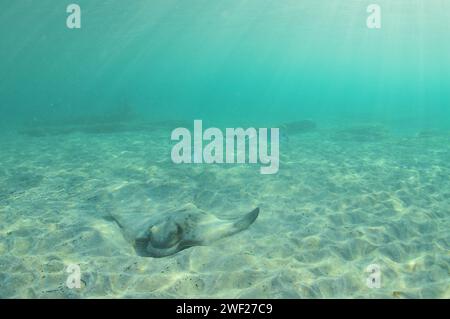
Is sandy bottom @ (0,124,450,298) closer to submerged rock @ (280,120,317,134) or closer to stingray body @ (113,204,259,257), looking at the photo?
stingray body @ (113,204,259,257)

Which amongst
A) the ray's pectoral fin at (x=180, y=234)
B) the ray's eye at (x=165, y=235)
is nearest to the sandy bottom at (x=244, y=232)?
the ray's pectoral fin at (x=180, y=234)

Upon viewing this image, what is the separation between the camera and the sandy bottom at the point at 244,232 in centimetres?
526

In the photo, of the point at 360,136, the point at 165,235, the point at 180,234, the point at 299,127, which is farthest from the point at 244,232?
the point at 299,127

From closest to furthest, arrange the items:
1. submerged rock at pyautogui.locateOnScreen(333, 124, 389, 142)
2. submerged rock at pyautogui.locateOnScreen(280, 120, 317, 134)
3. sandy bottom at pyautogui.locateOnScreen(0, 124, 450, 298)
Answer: sandy bottom at pyautogui.locateOnScreen(0, 124, 450, 298)
submerged rock at pyautogui.locateOnScreen(333, 124, 389, 142)
submerged rock at pyautogui.locateOnScreen(280, 120, 317, 134)

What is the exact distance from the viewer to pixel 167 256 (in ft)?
19.0

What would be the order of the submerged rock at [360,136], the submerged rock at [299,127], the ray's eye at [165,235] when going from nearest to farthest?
the ray's eye at [165,235], the submerged rock at [360,136], the submerged rock at [299,127]

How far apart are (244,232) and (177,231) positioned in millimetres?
1868

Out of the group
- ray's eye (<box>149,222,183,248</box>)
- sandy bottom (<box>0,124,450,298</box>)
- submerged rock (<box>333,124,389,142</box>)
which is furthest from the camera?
submerged rock (<box>333,124,389,142</box>)

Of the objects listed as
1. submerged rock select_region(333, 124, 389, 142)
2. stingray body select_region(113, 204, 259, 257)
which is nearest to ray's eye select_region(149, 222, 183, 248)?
stingray body select_region(113, 204, 259, 257)

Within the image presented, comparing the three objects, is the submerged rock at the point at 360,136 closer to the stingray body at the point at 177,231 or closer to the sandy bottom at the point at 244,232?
the sandy bottom at the point at 244,232

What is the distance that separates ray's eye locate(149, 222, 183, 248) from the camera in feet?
18.7

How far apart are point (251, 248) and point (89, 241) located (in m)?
3.32
